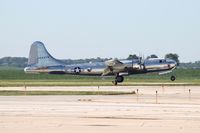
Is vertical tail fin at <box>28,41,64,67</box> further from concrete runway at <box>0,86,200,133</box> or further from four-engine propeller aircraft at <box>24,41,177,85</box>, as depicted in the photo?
concrete runway at <box>0,86,200,133</box>

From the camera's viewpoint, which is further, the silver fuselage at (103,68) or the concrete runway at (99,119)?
the silver fuselage at (103,68)

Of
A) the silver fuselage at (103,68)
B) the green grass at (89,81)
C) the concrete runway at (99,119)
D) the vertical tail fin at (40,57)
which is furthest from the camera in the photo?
the vertical tail fin at (40,57)

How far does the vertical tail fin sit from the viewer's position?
261ft

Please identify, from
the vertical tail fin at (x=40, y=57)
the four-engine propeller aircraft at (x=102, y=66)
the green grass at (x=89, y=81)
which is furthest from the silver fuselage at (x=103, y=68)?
the green grass at (x=89, y=81)

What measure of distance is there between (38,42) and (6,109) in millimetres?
54320

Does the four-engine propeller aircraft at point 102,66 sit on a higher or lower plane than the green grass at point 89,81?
higher

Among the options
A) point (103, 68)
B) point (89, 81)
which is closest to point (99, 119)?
point (103, 68)

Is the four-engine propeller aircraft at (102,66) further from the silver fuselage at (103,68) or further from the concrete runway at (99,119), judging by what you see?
the concrete runway at (99,119)

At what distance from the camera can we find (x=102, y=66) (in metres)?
75.8

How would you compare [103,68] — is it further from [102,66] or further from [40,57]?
[40,57]

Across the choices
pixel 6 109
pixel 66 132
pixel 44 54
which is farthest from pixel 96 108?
pixel 44 54

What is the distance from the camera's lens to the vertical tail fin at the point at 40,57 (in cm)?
7960

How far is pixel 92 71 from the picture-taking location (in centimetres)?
7594

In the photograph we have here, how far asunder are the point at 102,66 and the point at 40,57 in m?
9.52
